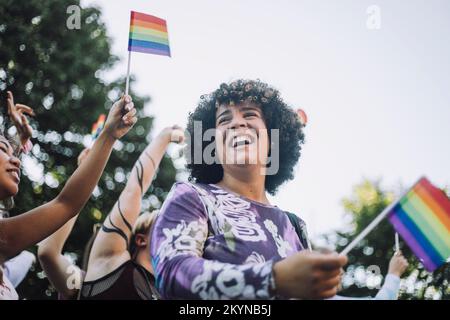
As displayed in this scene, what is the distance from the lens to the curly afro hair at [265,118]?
5.41ft

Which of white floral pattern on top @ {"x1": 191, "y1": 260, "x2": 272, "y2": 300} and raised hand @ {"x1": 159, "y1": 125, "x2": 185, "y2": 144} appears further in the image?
raised hand @ {"x1": 159, "y1": 125, "x2": 185, "y2": 144}

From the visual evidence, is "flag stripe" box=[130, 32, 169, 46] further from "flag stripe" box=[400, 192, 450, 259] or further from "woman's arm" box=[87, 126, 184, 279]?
"flag stripe" box=[400, 192, 450, 259]

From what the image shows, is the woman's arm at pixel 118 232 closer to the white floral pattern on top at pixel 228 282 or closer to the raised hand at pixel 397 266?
the raised hand at pixel 397 266

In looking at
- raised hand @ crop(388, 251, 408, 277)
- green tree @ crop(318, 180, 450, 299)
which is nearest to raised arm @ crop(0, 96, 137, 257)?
raised hand @ crop(388, 251, 408, 277)

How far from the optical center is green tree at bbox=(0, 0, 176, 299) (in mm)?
7242

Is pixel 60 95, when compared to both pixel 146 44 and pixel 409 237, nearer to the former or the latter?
pixel 146 44

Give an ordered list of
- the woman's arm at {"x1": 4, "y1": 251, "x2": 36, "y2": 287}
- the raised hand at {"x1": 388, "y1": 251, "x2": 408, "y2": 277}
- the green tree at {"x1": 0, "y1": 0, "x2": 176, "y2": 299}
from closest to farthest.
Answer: the raised hand at {"x1": 388, "y1": 251, "x2": 408, "y2": 277}
the woman's arm at {"x1": 4, "y1": 251, "x2": 36, "y2": 287}
the green tree at {"x1": 0, "y1": 0, "x2": 176, "y2": 299}

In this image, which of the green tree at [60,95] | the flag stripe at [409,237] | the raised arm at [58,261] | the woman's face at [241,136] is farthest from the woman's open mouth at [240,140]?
the green tree at [60,95]

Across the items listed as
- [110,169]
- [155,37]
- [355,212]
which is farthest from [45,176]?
[355,212]

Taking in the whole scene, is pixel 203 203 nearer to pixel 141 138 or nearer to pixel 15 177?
pixel 15 177

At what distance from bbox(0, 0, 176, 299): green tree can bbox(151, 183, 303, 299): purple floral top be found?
18.0 ft

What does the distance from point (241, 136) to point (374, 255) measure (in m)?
11.5

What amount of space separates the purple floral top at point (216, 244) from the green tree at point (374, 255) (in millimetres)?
3750

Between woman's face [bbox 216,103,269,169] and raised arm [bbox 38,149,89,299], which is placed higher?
woman's face [bbox 216,103,269,169]
